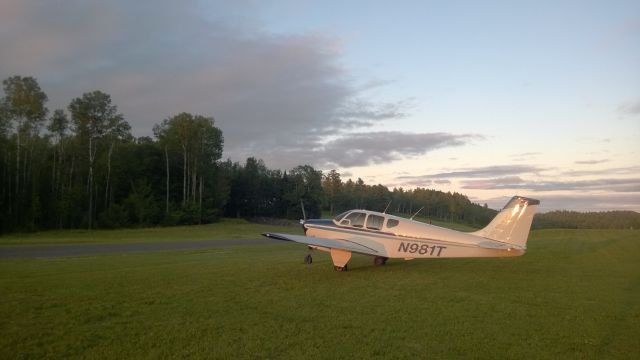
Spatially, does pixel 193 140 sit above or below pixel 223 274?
above

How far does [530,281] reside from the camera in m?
12.4

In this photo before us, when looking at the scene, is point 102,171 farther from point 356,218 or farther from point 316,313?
point 316,313

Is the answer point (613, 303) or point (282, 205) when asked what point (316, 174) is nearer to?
point (282, 205)

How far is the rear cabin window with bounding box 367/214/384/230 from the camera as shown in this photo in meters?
15.0

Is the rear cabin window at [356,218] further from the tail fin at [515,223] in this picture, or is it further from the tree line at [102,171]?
the tree line at [102,171]

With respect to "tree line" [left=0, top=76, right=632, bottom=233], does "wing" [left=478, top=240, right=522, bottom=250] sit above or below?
below

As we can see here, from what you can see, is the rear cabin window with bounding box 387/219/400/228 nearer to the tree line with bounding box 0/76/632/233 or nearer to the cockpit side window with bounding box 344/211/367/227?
the cockpit side window with bounding box 344/211/367/227

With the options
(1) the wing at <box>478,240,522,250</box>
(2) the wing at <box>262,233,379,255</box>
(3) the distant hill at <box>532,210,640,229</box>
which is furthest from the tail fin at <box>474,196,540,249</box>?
(3) the distant hill at <box>532,210,640,229</box>

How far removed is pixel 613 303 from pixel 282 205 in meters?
76.5

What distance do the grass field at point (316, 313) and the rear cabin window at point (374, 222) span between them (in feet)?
5.09

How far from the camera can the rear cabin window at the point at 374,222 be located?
1502 cm

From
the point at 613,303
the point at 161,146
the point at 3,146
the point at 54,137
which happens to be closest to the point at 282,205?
the point at 161,146

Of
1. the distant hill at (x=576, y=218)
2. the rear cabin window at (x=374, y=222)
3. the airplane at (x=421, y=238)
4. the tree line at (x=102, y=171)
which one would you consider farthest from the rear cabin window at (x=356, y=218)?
the distant hill at (x=576, y=218)

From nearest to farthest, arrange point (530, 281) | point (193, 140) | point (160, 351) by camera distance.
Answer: point (160, 351) < point (530, 281) < point (193, 140)
